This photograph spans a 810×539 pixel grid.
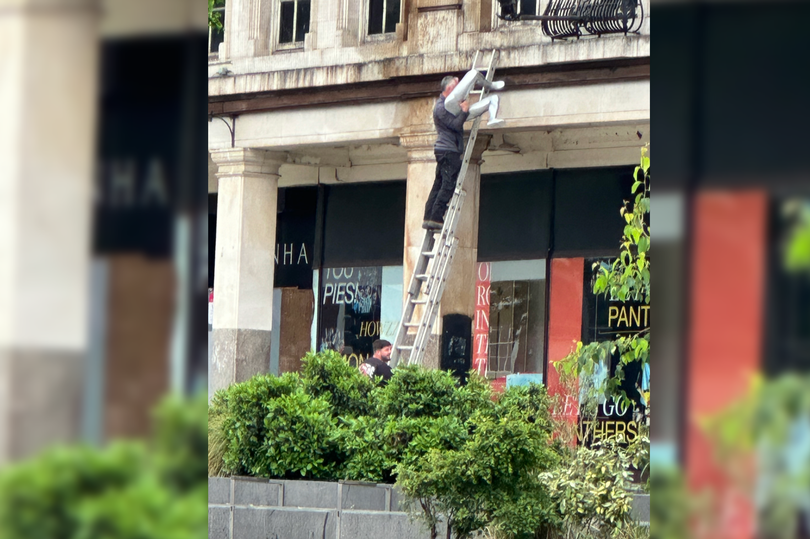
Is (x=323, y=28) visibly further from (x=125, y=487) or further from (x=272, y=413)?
(x=125, y=487)

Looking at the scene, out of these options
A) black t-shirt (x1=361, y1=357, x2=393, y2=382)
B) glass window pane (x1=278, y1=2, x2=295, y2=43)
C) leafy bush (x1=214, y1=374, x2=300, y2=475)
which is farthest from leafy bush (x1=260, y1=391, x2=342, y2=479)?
glass window pane (x1=278, y1=2, x2=295, y2=43)

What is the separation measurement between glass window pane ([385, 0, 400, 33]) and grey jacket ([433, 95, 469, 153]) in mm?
2095

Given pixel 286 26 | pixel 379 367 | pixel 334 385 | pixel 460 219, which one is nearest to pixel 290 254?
pixel 286 26

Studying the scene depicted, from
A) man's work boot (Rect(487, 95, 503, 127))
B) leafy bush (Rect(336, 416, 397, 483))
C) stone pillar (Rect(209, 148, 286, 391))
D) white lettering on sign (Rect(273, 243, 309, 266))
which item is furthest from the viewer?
white lettering on sign (Rect(273, 243, 309, 266))

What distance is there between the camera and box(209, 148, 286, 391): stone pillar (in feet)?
57.8

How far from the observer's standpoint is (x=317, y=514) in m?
10.1

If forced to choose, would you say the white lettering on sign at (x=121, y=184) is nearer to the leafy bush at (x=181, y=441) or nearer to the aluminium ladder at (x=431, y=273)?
the leafy bush at (x=181, y=441)

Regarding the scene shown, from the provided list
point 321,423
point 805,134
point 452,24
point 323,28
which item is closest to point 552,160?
point 452,24

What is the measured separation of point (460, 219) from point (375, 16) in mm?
3220

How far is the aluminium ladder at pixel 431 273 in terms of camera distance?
1480 cm

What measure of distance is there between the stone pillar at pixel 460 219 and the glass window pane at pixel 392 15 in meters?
1.69

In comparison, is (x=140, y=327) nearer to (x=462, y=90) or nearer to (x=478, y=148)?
(x=462, y=90)

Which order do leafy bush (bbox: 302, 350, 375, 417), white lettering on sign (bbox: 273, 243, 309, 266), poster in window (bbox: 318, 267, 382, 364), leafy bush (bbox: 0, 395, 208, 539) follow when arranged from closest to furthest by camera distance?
leafy bush (bbox: 0, 395, 208, 539)
leafy bush (bbox: 302, 350, 375, 417)
poster in window (bbox: 318, 267, 382, 364)
white lettering on sign (bbox: 273, 243, 309, 266)

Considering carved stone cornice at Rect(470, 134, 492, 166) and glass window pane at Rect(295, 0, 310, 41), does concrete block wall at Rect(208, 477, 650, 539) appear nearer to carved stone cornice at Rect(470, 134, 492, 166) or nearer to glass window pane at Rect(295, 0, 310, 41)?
carved stone cornice at Rect(470, 134, 492, 166)
